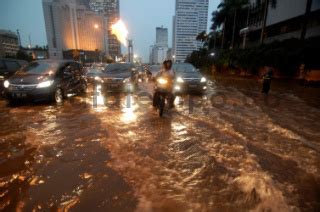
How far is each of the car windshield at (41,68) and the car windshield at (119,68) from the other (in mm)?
3288

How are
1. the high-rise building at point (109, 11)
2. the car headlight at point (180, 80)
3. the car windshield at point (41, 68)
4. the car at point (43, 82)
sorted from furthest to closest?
the high-rise building at point (109, 11) < the car headlight at point (180, 80) < the car windshield at point (41, 68) < the car at point (43, 82)

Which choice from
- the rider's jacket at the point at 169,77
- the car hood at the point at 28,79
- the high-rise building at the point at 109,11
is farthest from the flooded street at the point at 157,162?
the high-rise building at the point at 109,11

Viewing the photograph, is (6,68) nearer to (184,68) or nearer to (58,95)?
(58,95)

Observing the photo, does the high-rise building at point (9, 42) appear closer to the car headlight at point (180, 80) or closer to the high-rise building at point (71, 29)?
the high-rise building at point (71, 29)

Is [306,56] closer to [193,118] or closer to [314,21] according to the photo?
[314,21]

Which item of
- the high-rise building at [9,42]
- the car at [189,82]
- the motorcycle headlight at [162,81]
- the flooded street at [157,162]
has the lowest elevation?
the flooded street at [157,162]

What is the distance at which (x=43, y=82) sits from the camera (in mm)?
8531

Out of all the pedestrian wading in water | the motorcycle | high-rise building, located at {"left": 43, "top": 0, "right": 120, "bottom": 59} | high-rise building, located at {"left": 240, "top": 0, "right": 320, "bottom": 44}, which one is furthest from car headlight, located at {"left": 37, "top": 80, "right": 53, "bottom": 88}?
high-rise building, located at {"left": 43, "top": 0, "right": 120, "bottom": 59}

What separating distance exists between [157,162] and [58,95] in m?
7.00

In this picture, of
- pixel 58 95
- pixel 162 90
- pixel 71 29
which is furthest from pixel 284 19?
pixel 71 29

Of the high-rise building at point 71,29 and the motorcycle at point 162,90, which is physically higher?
the high-rise building at point 71,29

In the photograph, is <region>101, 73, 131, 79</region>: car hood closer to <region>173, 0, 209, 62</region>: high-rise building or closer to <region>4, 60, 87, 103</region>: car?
<region>4, 60, 87, 103</region>: car

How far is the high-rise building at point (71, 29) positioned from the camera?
10312 cm

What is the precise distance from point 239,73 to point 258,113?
22938 mm
